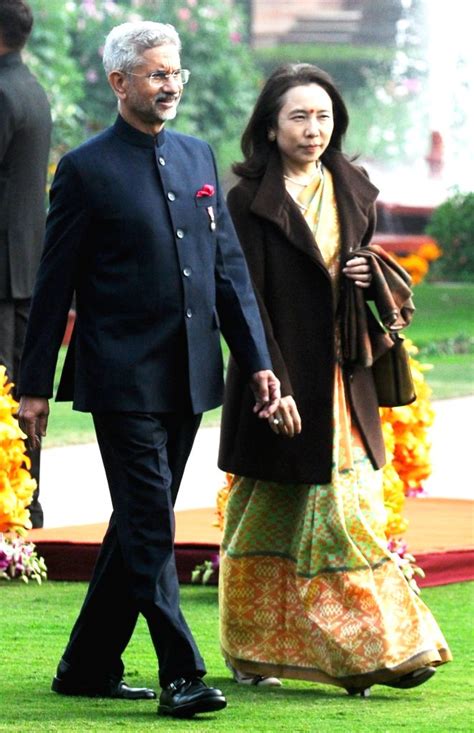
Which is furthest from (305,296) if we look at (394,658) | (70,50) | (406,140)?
(406,140)

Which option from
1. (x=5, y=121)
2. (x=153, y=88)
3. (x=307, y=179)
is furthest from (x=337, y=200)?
(x=5, y=121)

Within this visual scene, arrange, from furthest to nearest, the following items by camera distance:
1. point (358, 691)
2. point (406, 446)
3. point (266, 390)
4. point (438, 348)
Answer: point (438, 348) → point (406, 446) → point (358, 691) → point (266, 390)

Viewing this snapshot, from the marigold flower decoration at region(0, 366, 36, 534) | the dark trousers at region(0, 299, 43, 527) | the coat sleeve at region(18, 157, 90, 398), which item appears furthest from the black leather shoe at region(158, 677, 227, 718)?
the dark trousers at region(0, 299, 43, 527)

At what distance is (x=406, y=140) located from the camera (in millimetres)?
46531

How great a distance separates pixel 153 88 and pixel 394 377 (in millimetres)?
1125

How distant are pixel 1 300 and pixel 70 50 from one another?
26.0 metres

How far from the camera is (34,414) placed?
5.46m

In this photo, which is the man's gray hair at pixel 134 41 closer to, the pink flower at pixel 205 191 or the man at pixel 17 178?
the pink flower at pixel 205 191

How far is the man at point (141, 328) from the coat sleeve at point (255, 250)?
24 centimetres

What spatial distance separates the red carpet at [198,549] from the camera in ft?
24.5

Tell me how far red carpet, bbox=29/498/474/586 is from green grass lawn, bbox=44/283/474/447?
13.9ft

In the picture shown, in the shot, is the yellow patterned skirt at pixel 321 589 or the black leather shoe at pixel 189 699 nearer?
the black leather shoe at pixel 189 699

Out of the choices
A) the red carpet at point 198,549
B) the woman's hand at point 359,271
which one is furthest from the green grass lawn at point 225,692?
the woman's hand at point 359,271

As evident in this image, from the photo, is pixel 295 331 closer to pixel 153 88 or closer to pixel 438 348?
pixel 153 88
